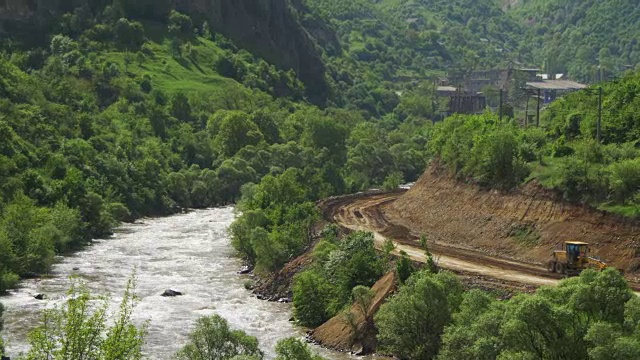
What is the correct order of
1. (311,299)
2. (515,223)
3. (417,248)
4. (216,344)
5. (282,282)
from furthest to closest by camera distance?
(282,282) < (417,248) < (515,223) < (311,299) < (216,344)

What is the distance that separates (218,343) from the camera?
68.4 m

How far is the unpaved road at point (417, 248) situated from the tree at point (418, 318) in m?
8.58

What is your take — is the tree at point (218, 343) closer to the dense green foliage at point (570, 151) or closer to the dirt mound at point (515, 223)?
the dirt mound at point (515, 223)

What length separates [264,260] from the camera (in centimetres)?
10975

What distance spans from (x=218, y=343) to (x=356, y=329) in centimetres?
1415

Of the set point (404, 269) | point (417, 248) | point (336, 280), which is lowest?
point (417, 248)

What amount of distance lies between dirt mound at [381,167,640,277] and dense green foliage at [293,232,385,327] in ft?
42.9

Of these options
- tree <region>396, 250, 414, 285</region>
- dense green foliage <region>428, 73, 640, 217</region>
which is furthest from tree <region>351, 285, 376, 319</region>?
dense green foliage <region>428, 73, 640, 217</region>

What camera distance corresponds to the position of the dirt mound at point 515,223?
88.7m

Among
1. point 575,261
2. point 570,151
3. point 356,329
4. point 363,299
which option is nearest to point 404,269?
point 363,299

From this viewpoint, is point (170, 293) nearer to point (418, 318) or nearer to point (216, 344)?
point (216, 344)

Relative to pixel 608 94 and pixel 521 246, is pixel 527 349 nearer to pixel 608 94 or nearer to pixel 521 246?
pixel 521 246

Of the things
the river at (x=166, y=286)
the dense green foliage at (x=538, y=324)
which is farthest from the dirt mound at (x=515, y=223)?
the dense green foliage at (x=538, y=324)

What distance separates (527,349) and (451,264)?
30943 mm
